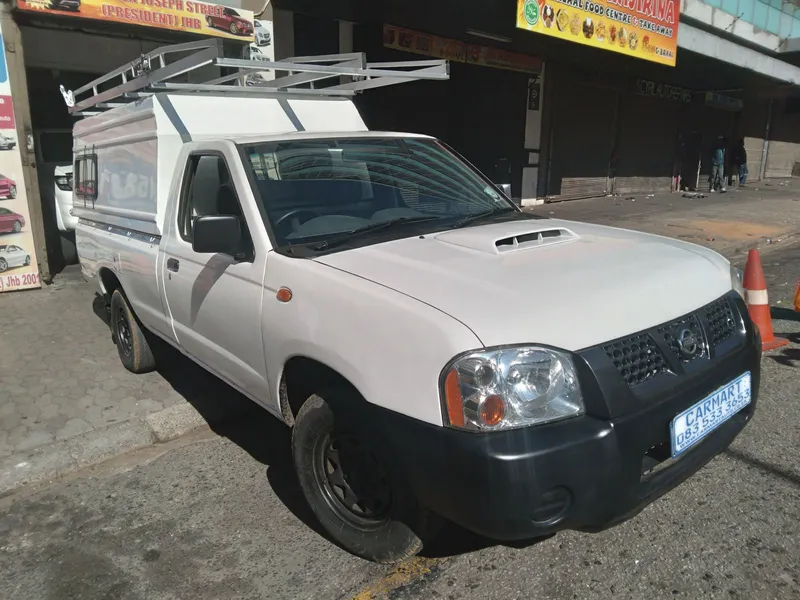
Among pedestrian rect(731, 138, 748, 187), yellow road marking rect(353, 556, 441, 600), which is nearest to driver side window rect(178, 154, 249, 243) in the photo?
yellow road marking rect(353, 556, 441, 600)

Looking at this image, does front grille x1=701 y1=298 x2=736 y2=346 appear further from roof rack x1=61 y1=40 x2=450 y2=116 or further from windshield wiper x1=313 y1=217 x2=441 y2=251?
roof rack x1=61 y1=40 x2=450 y2=116

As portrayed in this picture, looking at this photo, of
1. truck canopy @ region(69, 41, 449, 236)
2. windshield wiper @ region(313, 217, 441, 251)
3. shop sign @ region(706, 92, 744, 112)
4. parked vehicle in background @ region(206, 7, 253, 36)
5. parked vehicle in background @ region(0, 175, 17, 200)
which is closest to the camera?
windshield wiper @ region(313, 217, 441, 251)

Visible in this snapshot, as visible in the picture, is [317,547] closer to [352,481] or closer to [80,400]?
[352,481]

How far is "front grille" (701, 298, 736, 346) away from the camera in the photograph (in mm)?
2684

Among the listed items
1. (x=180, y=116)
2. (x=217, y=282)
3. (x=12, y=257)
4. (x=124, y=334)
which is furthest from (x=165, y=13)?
(x=217, y=282)

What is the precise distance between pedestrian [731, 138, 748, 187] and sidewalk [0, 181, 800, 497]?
922 inches

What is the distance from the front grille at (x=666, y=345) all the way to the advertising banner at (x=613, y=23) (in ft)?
30.0

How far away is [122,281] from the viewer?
15.7 feet

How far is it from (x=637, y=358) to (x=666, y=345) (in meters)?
0.18

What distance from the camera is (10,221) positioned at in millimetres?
7203

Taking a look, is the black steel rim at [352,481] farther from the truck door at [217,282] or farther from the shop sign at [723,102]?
the shop sign at [723,102]

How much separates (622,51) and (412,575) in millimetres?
13101

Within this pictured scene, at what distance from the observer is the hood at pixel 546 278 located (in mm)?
2207

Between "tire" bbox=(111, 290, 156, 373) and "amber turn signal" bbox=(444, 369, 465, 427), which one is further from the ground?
"amber turn signal" bbox=(444, 369, 465, 427)
